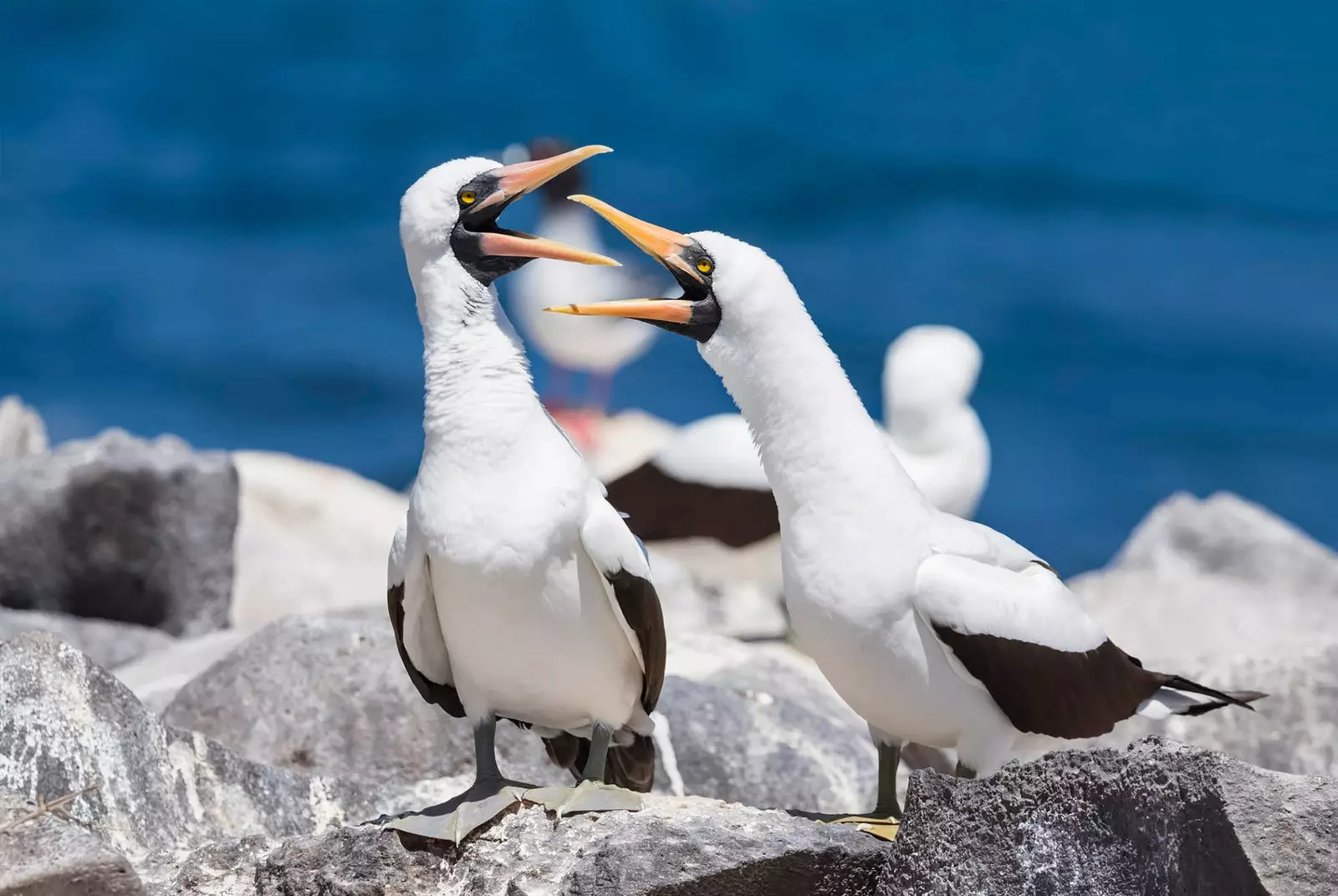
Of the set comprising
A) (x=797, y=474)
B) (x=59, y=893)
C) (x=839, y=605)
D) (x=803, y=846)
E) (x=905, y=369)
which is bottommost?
(x=59, y=893)

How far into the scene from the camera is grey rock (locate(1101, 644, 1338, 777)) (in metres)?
6.09

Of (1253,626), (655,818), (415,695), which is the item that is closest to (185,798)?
(415,695)

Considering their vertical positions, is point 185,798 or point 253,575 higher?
point 253,575

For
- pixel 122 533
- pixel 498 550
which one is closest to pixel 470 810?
pixel 498 550

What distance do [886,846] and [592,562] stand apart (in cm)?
97

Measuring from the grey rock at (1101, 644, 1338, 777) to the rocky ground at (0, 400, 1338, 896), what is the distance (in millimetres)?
11

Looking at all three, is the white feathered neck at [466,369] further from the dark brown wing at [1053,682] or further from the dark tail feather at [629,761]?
the dark brown wing at [1053,682]

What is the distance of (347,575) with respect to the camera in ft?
31.4

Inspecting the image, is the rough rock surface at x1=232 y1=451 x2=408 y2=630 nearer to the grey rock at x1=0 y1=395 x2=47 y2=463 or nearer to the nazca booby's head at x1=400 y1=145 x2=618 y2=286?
the grey rock at x1=0 y1=395 x2=47 y2=463

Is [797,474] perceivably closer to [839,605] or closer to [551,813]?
[839,605]

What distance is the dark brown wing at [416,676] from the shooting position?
435cm

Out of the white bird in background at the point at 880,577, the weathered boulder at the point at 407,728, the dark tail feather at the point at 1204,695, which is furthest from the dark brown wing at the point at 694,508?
the white bird in background at the point at 880,577

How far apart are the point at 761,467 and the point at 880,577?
15.4 ft

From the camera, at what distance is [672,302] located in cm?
441
